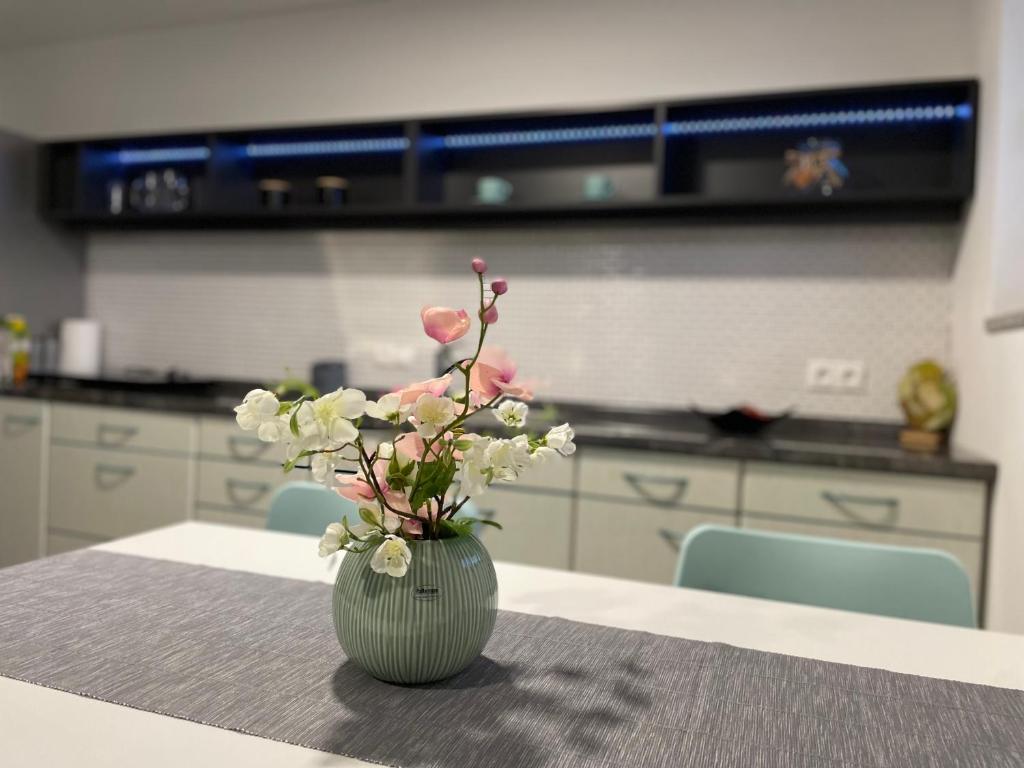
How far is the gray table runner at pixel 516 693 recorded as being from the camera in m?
0.77

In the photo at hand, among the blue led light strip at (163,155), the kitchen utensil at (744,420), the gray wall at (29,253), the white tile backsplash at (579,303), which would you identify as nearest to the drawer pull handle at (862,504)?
the kitchen utensil at (744,420)

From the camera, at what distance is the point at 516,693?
0.88 meters

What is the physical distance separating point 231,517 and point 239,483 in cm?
13

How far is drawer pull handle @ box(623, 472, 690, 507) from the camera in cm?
248

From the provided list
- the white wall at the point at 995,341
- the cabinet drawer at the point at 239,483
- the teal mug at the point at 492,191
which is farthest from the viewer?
the teal mug at the point at 492,191

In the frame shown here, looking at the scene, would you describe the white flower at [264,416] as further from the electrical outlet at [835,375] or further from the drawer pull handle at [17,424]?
the drawer pull handle at [17,424]

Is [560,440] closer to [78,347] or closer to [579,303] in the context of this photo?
[579,303]

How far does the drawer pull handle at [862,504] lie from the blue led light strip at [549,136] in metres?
1.53

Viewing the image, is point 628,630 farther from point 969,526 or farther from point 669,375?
point 669,375

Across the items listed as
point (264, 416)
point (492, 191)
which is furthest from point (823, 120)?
point (264, 416)

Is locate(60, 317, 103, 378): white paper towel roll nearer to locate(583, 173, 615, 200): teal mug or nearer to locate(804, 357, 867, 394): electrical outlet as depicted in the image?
locate(583, 173, 615, 200): teal mug

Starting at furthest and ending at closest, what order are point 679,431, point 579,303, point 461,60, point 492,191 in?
point 461,60
point 579,303
point 492,191
point 679,431

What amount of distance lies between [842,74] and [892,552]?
2.13 meters

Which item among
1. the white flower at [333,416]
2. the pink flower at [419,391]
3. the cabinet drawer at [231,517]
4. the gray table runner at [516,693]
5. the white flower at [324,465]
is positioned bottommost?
the cabinet drawer at [231,517]
